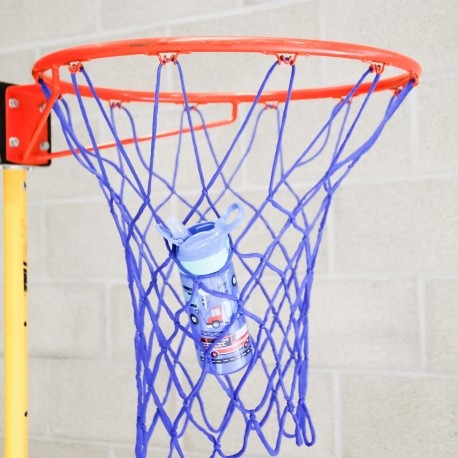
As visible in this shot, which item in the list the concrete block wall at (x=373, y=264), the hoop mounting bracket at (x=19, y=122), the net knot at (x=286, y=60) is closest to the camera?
the net knot at (x=286, y=60)

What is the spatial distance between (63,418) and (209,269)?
0.90 m

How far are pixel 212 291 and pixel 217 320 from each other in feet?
0.16

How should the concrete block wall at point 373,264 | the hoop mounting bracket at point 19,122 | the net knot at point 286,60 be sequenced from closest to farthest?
the net knot at point 286,60, the hoop mounting bracket at point 19,122, the concrete block wall at point 373,264

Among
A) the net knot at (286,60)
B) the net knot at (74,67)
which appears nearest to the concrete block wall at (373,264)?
the net knot at (286,60)

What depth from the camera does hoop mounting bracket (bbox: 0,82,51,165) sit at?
99 cm

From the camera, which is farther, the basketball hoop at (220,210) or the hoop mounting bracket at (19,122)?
the hoop mounting bracket at (19,122)

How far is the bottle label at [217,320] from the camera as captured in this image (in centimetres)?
88

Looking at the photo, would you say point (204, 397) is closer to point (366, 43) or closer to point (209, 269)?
point (209, 269)

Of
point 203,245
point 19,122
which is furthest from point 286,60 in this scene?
point 19,122

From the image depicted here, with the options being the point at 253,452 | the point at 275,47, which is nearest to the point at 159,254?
the point at 253,452

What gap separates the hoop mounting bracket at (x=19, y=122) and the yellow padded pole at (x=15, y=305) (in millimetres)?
40

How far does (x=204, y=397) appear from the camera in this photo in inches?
56.2

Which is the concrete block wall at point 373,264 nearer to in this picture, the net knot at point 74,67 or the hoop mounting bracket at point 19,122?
the hoop mounting bracket at point 19,122

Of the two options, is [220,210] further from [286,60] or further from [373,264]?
[286,60]
